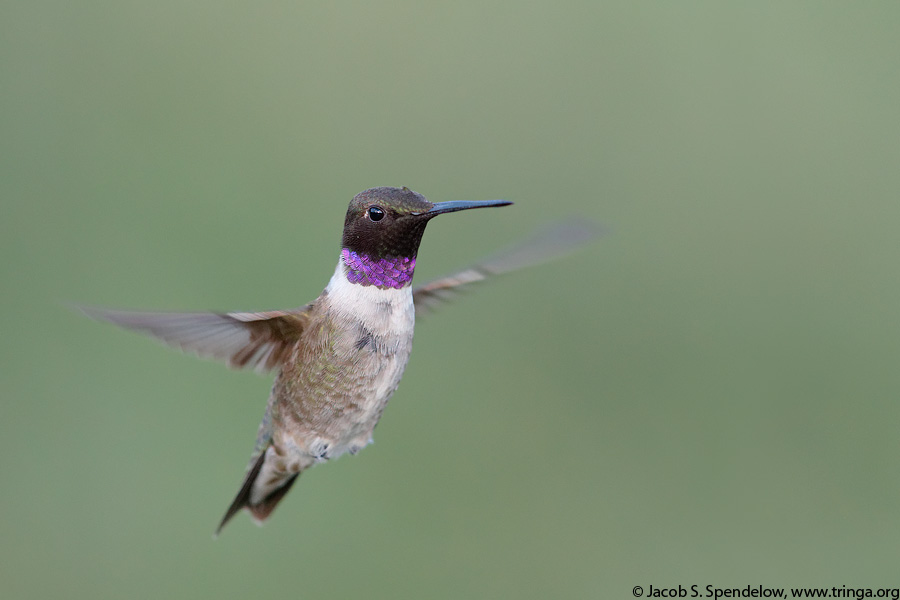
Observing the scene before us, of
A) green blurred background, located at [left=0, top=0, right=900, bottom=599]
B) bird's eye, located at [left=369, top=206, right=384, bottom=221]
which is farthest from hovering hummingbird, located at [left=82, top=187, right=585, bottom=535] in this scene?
green blurred background, located at [left=0, top=0, right=900, bottom=599]

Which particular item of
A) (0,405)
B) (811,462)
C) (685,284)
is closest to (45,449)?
(0,405)

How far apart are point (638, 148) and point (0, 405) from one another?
9.98ft

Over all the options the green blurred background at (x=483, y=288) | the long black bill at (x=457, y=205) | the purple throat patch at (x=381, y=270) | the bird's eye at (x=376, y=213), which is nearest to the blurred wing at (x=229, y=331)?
the purple throat patch at (x=381, y=270)

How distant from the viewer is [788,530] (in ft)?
13.4

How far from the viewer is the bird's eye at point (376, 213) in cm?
174

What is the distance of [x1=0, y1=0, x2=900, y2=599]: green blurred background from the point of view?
12.4ft

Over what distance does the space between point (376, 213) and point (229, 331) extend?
0.41 m

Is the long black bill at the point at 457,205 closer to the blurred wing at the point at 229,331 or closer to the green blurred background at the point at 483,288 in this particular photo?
the blurred wing at the point at 229,331

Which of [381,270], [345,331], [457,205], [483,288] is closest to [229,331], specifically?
[345,331]

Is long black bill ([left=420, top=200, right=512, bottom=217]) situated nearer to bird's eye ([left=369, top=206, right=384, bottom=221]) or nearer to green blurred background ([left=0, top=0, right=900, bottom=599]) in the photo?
bird's eye ([left=369, top=206, right=384, bottom=221])

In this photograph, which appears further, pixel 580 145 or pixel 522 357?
pixel 580 145

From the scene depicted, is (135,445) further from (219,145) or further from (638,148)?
(638,148)

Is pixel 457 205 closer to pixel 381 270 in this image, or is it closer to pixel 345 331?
pixel 381 270

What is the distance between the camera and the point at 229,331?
1.92m
